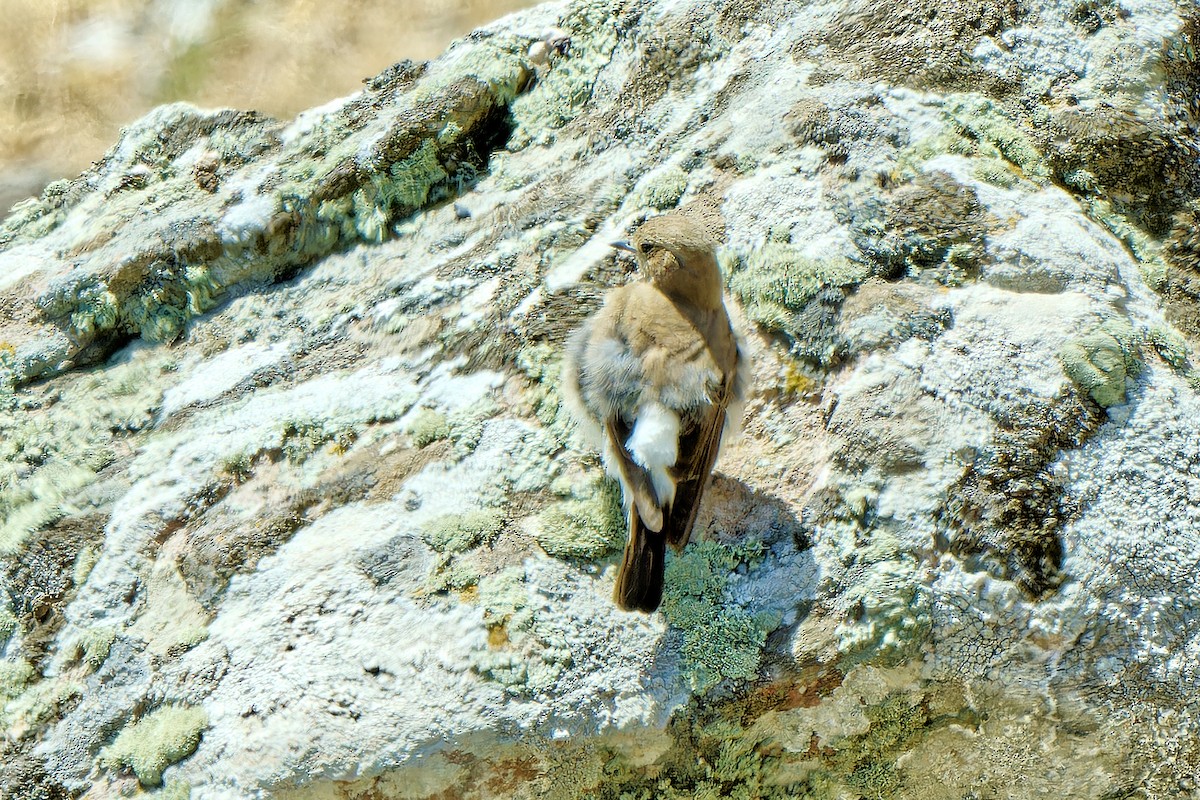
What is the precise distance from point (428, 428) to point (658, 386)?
49.8 inches

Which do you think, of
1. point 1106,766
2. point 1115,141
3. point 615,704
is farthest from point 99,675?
point 1115,141

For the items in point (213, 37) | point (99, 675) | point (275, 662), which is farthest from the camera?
point (213, 37)

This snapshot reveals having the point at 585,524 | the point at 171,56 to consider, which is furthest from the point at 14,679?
the point at 171,56

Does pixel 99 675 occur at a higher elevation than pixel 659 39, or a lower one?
lower

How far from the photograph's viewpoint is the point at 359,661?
372 cm

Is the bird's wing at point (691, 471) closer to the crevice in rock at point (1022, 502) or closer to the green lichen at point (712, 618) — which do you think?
the green lichen at point (712, 618)

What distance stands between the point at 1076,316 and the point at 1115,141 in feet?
4.55

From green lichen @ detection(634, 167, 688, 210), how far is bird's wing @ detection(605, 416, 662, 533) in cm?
159

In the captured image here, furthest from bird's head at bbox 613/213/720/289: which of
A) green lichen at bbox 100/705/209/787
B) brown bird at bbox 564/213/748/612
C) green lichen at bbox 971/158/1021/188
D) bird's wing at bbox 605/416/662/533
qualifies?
green lichen at bbox 100/705/209/787

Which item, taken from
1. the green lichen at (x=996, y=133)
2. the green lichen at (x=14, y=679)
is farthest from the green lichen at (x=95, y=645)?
the green lichen at (x=996, y=133)

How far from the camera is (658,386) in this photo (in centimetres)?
384

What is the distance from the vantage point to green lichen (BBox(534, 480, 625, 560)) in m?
3.94

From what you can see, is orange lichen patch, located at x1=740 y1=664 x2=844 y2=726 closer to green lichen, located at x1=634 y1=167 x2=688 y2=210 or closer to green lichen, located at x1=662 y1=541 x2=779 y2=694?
green lichen, located at x1=662 y1=541 x2=779 y2=694

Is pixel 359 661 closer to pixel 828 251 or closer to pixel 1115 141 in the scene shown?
pixel 828 251
